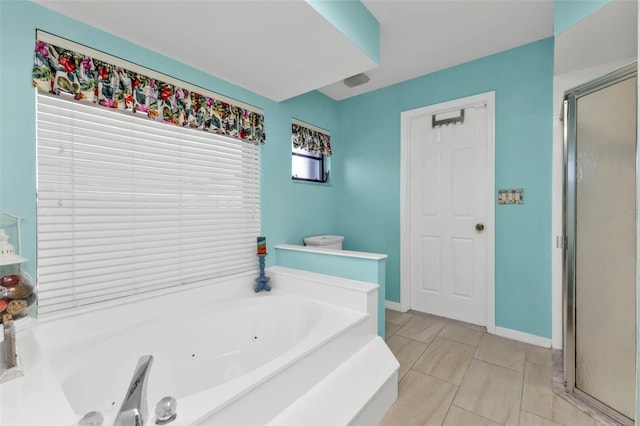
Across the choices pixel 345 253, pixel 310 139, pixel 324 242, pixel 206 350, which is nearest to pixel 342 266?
pixel 345 253

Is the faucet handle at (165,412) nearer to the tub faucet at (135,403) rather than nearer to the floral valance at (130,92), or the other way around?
the tub faucet at (135,403)

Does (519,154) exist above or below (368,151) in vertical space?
below

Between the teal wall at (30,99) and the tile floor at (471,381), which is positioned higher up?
the teal wall at (30,99)

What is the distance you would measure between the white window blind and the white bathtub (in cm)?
18

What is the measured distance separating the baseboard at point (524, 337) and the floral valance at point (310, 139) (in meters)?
2.52

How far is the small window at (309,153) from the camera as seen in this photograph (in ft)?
9.65

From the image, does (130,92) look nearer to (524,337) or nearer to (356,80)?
(356,80)

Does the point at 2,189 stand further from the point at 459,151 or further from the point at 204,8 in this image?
the point at 459,151

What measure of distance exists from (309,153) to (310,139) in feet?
0.67

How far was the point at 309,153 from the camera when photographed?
3.25m

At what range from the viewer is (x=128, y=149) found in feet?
5.78

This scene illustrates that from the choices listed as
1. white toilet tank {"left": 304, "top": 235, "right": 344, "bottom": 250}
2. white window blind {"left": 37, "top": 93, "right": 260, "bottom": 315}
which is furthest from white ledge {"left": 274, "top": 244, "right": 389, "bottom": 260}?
white window blind {"left": 37, "top": 93, "right": 260, "bottom": 315}

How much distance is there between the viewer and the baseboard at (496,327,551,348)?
2.28 metres

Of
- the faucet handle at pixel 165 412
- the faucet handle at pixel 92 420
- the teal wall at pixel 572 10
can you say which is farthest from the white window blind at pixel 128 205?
the teal wall at pixel 572 10
